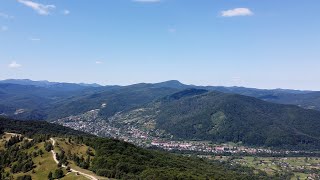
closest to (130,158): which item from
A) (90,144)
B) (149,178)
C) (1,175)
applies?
(90,144)

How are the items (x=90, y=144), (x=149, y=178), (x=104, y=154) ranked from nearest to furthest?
(x=149, y=178) → (x=104, y=154) → (x=90, y=144)

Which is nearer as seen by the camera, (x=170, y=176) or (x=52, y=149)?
(x=170, y=176)

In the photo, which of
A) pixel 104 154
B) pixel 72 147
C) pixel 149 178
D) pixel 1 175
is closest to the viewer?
pixel 149 178

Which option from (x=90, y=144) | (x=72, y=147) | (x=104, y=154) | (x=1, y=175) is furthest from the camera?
(x=90, y=144)

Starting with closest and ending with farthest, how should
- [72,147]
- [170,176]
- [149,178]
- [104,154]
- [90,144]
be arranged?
[149,178], [170,176], [104,154], [72,147], [90,144]

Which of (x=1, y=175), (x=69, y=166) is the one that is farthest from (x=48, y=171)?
(x=1, y=175)

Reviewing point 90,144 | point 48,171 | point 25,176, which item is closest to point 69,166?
point 48,171

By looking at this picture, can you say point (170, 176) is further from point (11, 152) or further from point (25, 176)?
point (11, 152)

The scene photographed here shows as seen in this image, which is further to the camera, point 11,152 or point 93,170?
point 11,152

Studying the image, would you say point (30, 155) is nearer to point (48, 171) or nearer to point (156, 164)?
point (48, 171)
